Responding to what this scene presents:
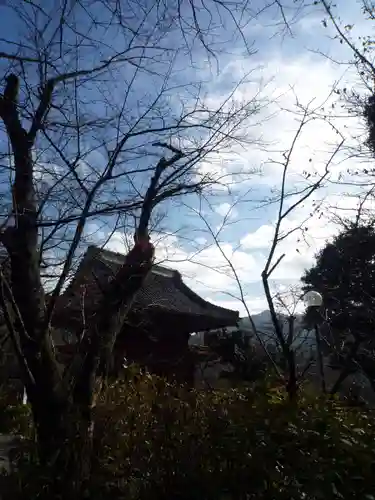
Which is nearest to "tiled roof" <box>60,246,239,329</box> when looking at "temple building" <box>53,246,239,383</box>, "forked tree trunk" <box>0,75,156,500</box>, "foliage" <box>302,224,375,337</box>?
"temple building" <box>53,246,239,383</box>

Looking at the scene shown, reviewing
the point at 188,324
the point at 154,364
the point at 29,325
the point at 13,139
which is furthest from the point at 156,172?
the point at 188,324

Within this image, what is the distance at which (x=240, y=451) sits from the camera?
2.91 m

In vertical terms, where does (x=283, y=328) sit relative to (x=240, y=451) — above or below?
above

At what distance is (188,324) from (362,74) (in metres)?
6.19

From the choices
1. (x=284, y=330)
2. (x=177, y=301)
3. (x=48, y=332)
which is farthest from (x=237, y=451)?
(x=177, y=301)

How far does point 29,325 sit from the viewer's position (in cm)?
346

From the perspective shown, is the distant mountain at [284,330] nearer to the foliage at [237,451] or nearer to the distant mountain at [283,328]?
the distant mountain at [283,328]

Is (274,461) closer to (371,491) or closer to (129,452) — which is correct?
(371,491)

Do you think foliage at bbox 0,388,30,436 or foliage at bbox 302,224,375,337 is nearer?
foliage at bbox 0,388,30,436

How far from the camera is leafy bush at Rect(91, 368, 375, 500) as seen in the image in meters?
2.75

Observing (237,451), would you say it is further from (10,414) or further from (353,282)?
(353,282)

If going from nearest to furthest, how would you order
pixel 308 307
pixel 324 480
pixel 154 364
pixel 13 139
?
1. pixel 324 480
2. pixel 13 139
3. pixel 308 307
4. pixel 154 364

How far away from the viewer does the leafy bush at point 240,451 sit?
2748mm

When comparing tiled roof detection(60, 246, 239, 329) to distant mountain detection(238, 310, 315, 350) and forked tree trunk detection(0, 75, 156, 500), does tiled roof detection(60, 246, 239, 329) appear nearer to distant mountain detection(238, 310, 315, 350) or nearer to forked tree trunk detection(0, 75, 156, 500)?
distant mountain detection(238, 310, 315, 350)
